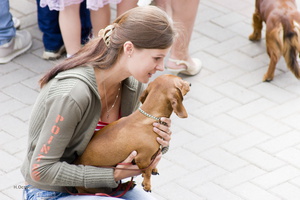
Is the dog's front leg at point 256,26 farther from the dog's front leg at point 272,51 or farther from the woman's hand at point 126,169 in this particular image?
the woman's hand at point 126,169

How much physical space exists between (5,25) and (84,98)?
3007 millimetres

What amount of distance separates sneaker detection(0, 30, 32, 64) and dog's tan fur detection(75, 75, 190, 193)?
2.86m

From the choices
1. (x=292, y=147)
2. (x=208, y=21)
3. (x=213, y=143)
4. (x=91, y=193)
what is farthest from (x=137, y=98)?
(x=208, y=21)

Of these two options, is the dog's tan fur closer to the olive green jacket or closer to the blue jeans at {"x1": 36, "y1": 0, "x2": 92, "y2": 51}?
the olive green jacket

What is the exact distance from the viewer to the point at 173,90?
276cm

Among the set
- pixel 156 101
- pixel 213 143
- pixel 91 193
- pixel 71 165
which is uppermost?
pixel 156 101

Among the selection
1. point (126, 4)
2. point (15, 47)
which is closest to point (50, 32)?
point (15, 47)

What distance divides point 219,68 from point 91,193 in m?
2.85

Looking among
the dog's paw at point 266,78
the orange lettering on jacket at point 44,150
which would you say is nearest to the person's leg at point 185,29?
the dog's paw at point 266,78

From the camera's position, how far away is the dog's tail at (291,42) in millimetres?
5074

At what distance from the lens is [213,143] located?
14.9ft

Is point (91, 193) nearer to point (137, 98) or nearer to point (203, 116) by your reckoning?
point (137, 98)

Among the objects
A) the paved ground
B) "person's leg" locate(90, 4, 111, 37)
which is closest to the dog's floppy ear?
the paved ground

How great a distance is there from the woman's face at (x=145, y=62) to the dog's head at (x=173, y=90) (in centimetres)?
10
